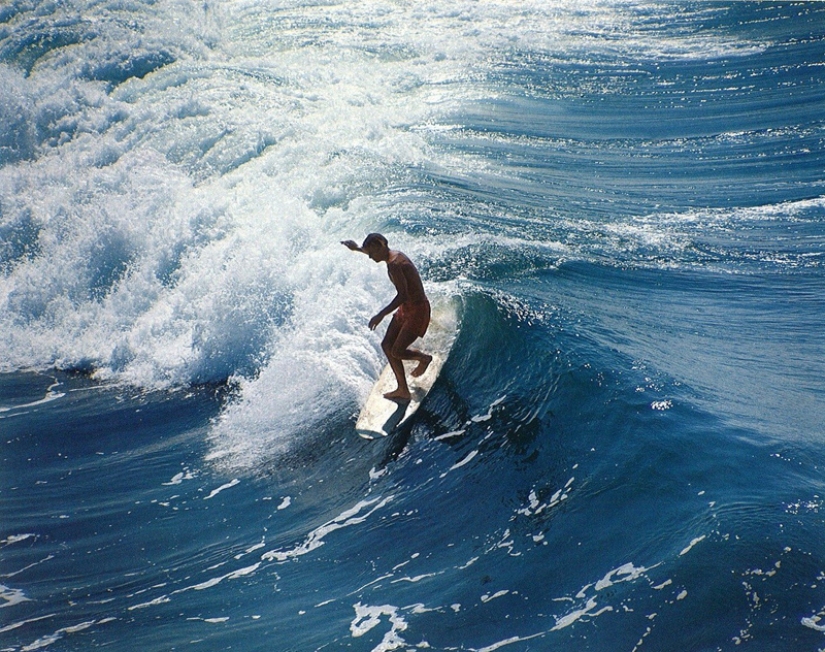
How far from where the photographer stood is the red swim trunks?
7703 mm

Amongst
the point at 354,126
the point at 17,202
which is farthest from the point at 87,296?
the point at 354,126

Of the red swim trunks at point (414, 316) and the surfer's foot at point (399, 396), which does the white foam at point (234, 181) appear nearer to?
the surfer's foot at point (399, 396)

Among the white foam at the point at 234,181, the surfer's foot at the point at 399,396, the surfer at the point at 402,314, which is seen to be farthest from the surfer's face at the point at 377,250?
the white foam at the point at 234,181

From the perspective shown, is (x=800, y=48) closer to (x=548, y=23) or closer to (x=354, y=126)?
(x=548, y=23)

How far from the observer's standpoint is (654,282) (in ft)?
34.6

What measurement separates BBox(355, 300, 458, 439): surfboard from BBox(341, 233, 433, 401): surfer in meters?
0.15

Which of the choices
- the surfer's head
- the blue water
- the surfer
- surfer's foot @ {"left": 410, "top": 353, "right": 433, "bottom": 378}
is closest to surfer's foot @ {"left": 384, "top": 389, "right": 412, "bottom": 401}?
the surfer

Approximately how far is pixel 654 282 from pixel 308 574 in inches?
251

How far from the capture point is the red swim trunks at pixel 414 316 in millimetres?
7703

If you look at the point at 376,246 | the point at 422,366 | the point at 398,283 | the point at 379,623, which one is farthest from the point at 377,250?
the point at 379,623

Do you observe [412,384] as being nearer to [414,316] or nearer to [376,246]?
[414,316]

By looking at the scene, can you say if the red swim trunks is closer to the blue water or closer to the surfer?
the surfer

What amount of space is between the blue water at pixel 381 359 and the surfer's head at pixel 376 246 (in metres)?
1.75

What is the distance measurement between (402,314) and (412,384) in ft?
3.13
